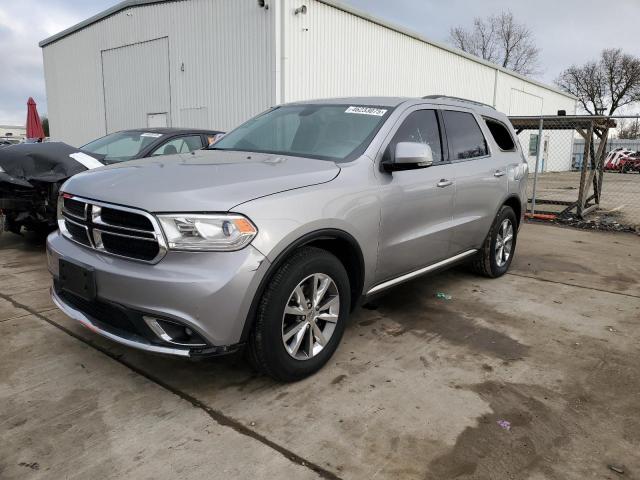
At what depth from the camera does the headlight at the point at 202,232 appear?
2438 mm

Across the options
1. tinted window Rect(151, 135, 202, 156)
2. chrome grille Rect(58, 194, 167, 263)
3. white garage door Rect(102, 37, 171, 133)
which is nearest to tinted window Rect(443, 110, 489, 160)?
chrome grille Rect(58, 194, 167, 263)

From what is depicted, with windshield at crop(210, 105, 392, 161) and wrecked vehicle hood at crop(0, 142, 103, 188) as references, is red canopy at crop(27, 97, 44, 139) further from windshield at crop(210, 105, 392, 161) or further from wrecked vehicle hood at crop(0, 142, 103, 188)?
→ windshield at crop(210, 105, 392, 161)

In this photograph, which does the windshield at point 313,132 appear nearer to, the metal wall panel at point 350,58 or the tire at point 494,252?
the tire at point 494,252

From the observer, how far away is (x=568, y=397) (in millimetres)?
2928

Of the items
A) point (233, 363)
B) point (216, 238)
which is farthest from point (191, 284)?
point (233, 363)

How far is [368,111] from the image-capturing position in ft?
12.2

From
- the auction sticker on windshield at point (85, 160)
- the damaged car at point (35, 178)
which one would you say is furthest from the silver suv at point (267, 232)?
the damaged car at point (35, 178)

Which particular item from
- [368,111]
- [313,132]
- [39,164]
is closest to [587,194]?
[368,111]

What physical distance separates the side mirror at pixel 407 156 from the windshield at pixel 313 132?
233mm

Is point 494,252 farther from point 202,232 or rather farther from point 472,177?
point 202,232

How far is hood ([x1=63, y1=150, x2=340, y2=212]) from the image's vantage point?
2.48 metres

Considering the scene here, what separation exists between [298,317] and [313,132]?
149cm

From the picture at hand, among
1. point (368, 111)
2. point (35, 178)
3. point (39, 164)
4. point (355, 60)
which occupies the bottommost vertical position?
point (35, 178)

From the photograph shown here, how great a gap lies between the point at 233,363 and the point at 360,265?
3.42ft
